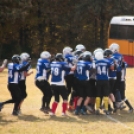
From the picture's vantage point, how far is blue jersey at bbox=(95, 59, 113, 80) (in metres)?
13.0

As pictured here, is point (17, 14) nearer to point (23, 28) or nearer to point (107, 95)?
point (23, 28)

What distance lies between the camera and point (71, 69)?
1321 centimetres

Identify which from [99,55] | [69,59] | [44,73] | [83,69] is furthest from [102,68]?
[44,73]

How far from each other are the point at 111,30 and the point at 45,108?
1980 cm

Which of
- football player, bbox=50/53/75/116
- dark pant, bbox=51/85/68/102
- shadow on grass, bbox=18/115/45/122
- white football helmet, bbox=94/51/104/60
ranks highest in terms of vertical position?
white football helmet, bbox=94/51/104/60

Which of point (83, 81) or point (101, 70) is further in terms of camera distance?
point (83, 81)

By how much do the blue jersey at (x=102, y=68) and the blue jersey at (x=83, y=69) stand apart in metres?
0.25

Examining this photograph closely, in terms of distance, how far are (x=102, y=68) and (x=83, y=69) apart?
55cm

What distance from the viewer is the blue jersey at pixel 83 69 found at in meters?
13.1

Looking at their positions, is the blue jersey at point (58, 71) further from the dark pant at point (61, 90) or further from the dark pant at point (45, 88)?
the dark pant at point (45, 88)

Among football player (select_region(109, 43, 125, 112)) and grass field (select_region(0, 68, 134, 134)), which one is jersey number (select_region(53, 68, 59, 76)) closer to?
grass field (select_region(0, 68, 134, 134))

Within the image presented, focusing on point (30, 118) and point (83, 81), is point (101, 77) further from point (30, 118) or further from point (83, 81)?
point (30, 118)

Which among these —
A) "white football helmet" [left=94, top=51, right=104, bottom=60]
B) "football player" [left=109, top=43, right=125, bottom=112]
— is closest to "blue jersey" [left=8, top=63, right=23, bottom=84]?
"white football helmet" [left=94, top=51, right=104, bottom=60]

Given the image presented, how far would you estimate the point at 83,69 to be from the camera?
518 inches
